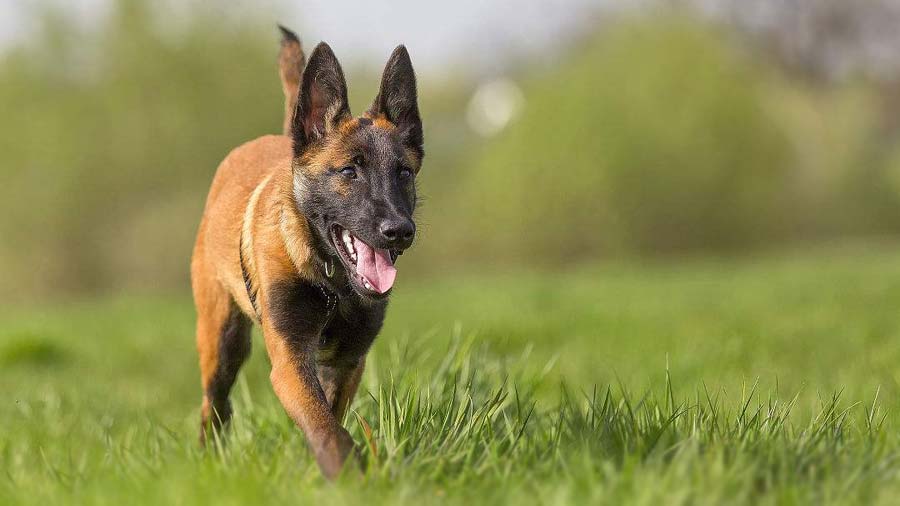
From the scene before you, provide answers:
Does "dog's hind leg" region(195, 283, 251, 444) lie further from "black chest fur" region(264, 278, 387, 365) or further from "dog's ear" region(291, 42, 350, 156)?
"dog's ear" region(291, 42, 350, 156)

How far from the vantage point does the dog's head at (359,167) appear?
3.63m

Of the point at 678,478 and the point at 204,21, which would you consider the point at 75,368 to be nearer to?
the point at 678,478

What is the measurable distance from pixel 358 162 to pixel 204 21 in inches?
779

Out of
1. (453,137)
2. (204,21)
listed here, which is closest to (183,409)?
(204,21)

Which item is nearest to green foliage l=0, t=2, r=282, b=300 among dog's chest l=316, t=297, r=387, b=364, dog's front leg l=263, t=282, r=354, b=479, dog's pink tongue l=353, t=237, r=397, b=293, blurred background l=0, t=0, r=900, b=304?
blurred background l=0, t=0, r=900, b=304

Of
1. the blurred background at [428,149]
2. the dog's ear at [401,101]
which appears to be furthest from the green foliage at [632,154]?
the dog's ear at [401,101]

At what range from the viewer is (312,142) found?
13.1ft

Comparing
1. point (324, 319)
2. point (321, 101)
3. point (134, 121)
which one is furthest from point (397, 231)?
point (134, 121)

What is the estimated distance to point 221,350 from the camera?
15.2 feet

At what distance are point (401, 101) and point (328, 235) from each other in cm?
71

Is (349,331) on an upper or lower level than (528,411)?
upper

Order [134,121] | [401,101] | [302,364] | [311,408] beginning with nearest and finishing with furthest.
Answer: [311,408] → [302,364] → [401,101] → [134,121]

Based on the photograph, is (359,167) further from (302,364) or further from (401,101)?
(302,364)

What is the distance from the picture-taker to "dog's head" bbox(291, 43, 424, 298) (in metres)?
3.63
